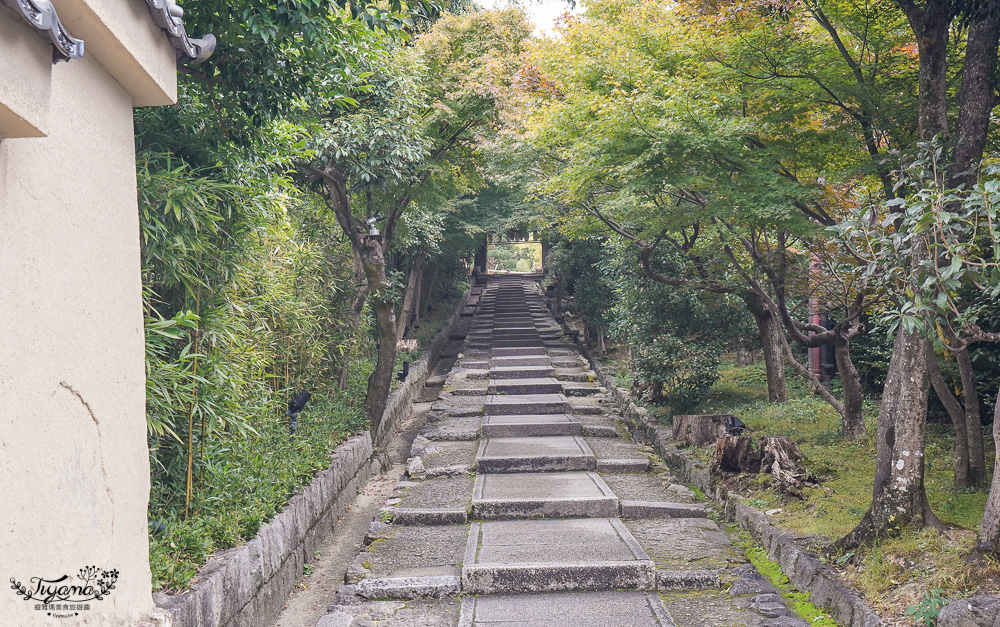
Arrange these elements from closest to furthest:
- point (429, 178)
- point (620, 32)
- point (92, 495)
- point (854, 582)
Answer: point (92, 495)
point (854, 582)
point (620, 32)
point (429, 178)

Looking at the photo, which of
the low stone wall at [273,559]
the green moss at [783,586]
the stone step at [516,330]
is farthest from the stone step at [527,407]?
the stone step at [516,330]

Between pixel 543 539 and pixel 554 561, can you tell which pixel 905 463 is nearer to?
pixel 554 561

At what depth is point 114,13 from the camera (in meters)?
3.05

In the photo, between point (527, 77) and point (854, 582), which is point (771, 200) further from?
point (527, 77)

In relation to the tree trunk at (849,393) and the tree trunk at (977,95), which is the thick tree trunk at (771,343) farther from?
the tree trunk at (977,95)

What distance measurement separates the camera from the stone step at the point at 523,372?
14.3 m

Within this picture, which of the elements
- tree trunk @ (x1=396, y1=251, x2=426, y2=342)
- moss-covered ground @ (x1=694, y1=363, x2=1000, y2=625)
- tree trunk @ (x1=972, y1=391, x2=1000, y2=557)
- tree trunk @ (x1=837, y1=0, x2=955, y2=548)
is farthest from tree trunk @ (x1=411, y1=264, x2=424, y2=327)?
tree trunk @ (x1=972, y1=391, x2=1000, y2=557)

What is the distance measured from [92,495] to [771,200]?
5.65 m

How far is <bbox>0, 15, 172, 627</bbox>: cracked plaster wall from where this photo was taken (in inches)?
98.5

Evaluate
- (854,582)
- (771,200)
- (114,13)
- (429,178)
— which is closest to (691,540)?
(854,582)

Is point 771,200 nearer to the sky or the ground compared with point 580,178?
nearer to the ground

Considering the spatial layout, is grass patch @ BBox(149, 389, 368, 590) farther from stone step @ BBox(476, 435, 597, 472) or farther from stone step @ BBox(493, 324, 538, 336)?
stone step @ BBox(493, 324, 538, 336)

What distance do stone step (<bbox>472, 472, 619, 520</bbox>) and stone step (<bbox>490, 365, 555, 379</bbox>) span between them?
19.6 ft

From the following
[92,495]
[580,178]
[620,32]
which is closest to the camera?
[92,495]
